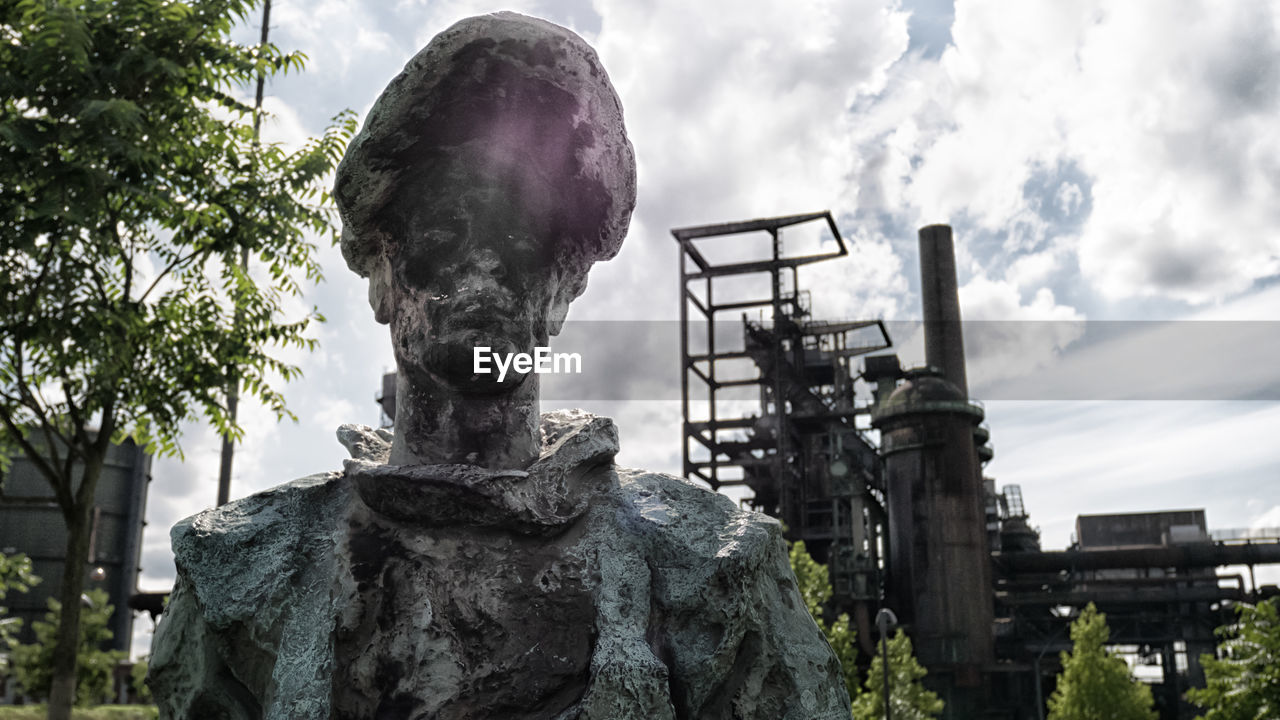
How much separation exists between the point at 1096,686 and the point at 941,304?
1997cm

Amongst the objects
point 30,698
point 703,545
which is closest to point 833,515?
point 30,698

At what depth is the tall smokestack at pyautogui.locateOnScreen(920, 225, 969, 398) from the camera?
44031mm

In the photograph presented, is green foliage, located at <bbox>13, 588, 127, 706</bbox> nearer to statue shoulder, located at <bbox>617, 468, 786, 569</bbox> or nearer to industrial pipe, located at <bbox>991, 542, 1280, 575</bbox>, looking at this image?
industrial pipe, located at <bbox>991, 542, 1280, 575</bbox>

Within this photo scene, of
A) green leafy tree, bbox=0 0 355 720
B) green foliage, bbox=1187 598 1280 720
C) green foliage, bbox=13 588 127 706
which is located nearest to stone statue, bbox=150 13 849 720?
green leafy tree, bbox=0 0 355 720

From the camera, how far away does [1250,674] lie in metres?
17.6

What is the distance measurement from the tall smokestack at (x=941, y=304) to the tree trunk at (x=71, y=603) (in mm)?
37493

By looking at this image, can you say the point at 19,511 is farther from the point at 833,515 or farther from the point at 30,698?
the point at 833,515

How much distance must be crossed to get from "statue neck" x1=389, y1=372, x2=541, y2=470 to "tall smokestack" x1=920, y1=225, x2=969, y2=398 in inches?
1704

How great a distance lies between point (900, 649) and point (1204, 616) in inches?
681

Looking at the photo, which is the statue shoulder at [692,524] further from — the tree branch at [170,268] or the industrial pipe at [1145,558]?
the industrial pipe at [1145,558]

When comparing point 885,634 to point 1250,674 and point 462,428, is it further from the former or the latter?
point 462,428

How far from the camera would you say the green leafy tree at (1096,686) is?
28703 mm

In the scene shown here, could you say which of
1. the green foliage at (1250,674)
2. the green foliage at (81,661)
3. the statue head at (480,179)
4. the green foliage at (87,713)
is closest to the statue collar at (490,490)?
the statue head at (480,179)

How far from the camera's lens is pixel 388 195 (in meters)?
2.46
